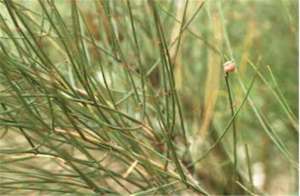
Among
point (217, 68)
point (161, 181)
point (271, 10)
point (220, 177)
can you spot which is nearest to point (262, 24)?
point (271, 10)

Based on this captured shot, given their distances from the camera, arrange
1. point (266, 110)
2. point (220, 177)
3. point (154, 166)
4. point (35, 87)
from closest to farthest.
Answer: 1. point (35, 87)
2. point (154, 166)
3. point (220, 177)
4. point (266, 110)

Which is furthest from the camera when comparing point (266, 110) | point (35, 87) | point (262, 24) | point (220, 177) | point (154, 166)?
point (262, 24)

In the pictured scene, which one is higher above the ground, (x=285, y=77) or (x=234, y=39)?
(x=234, y=39)

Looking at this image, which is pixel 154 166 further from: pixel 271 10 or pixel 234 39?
pixel 271 10

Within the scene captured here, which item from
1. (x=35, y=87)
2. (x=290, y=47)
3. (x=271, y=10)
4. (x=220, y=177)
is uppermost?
(x=35, y=87)

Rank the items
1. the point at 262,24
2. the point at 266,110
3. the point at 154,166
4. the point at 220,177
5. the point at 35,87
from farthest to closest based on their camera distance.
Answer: the point at 262,24, the point at 266,110, the point at 220,177, the point at 154,166, the point at 35,87

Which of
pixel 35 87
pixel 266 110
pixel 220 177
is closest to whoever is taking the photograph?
pixel 35 87

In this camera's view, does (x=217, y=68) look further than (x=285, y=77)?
No

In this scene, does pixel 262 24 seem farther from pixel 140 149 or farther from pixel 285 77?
pixel 140 149

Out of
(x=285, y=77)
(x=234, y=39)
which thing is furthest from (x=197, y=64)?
(x=285, y=77)
